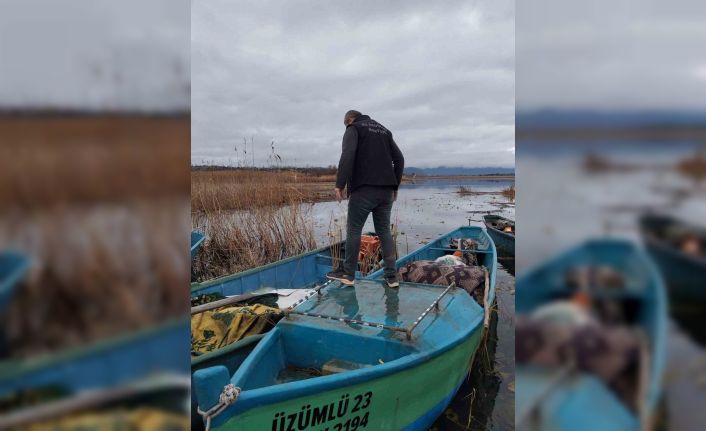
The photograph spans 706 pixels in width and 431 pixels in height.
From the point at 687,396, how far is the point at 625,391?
0.30ft

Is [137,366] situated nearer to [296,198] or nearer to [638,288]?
[638,288]

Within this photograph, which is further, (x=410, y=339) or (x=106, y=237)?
(x=410, y=339)

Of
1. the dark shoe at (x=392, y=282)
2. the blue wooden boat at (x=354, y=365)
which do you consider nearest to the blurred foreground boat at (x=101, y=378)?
the blue wooden boat at (x=354, y=365)

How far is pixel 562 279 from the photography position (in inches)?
27.1

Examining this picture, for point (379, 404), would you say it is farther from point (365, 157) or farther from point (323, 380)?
point (365, 157)

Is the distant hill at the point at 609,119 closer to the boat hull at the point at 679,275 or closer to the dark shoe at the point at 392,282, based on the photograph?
the boat hull at the point at 679,275

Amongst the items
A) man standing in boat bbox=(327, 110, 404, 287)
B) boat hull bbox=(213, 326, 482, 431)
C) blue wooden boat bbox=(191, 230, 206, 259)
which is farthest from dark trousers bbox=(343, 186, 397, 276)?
blue wooden boat bbox=(191, 230, 206, 259)

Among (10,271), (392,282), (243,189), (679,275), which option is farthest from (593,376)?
(243,189)

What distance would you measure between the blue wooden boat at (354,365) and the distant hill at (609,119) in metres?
2.16

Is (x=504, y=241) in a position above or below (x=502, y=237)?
below

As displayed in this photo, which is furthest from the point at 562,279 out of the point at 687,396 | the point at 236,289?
the point at 236,289

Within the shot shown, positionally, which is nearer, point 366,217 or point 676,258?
point 676,258

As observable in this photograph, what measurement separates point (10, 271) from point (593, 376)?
34.2 inches

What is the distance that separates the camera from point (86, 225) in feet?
1.92
